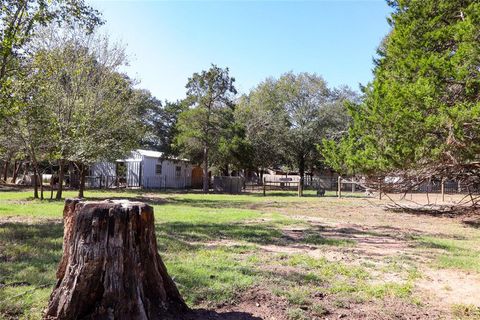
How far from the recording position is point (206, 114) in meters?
29.9

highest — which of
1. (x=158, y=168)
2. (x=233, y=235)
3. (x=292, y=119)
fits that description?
(x=292, y=119)

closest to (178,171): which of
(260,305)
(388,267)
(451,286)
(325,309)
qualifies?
(388,267)

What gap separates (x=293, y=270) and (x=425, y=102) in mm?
7072

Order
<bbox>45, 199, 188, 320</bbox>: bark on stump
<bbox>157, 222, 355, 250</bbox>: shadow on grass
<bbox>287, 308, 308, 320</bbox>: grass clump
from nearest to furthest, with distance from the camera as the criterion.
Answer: <bbox>45, 199, 188, 320</bbox>: bark on stump → <bbox>287, 308, 308, 320</bbox>: grass clump → <bbox>157, 222, 355, 250</bbox>: shadow on grass

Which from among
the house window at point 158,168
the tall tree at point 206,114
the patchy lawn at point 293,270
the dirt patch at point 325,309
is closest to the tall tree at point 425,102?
the patchy lawn at point 293,270

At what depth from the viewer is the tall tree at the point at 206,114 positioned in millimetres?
29859

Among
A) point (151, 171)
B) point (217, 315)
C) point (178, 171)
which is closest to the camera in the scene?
point (217, 315)

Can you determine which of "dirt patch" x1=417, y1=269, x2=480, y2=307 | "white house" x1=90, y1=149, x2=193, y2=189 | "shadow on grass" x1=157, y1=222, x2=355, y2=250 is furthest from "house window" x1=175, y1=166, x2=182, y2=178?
"dirt patch" x1=417, y1=269, x2=480, y2=307

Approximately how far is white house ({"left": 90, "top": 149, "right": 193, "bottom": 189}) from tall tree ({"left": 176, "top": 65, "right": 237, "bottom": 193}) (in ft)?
16.4

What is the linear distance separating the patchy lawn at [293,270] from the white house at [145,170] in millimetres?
23819

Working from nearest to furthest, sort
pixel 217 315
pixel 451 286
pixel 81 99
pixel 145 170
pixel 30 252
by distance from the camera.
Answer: pixel 217 315 < pixel 451 286 < pixel 30 252 < pixel 81 99 < pixel 145 170

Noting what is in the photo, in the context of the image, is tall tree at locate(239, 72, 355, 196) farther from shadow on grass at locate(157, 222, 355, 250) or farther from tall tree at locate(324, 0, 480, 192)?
shadow on grass at locate(157, 222, 355, 250)

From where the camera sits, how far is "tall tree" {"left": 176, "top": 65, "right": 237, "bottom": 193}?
98.0ft

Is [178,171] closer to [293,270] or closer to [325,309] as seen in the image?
[293,270]
